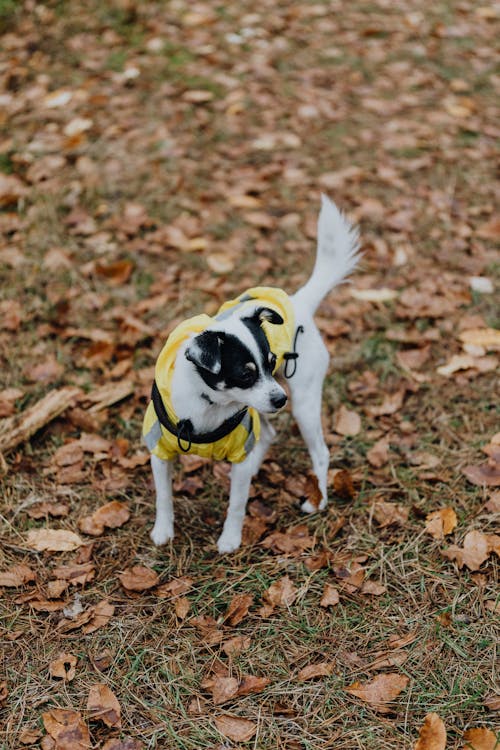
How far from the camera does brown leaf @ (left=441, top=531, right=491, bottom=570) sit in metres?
2.96

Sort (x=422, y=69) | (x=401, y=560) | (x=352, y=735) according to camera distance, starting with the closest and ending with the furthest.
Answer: (x=352, y=735), (x=401, y=560), (x=422, y=69)

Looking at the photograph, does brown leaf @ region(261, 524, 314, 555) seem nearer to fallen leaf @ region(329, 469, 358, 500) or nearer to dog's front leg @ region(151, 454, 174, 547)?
fallen leaf @ region(329, 469, 358, 500)

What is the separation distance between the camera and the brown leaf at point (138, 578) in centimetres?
295

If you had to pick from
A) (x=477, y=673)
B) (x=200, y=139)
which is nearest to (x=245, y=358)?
(x=477, y=673)

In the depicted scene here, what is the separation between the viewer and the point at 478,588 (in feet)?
9.42

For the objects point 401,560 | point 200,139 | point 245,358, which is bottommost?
point 401,560

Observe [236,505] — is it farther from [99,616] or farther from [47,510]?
[47,510]

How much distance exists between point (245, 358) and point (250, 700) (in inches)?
47.8

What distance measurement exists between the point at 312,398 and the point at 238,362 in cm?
71

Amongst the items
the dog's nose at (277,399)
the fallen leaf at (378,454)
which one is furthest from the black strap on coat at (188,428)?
the fallen leaf at (378,454)

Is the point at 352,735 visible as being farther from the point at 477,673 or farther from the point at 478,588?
the point at 478,588

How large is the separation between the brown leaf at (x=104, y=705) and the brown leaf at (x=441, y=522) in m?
1.49

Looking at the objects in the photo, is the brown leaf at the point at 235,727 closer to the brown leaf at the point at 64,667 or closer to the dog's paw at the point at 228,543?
the brown leaf at the point at 64,667

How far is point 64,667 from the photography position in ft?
8.65
